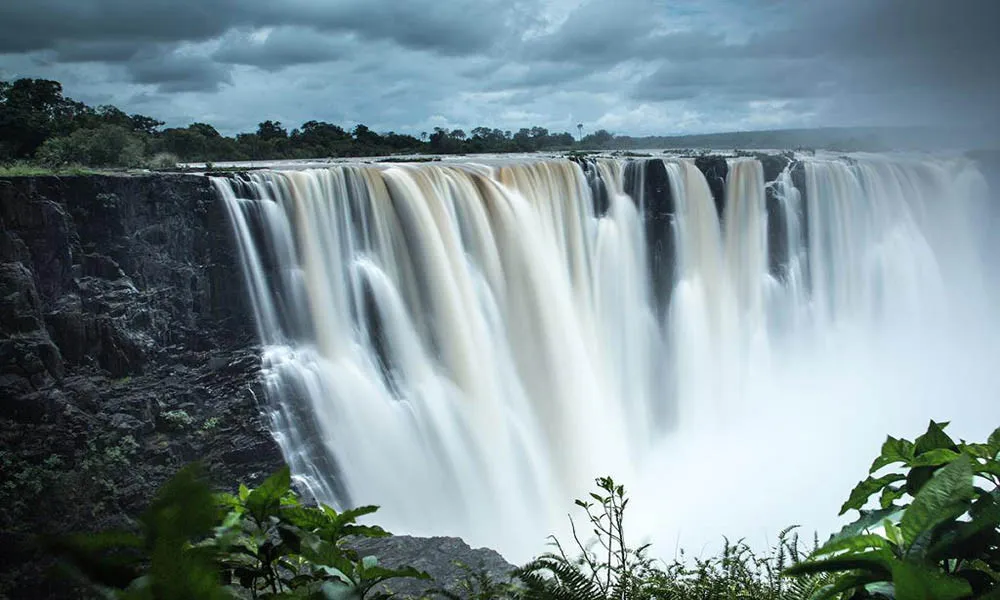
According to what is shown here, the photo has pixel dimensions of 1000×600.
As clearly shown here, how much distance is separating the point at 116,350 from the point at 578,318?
7393 mm

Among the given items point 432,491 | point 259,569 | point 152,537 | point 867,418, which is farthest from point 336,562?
point 867,418

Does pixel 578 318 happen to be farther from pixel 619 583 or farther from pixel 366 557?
pixel 366 557

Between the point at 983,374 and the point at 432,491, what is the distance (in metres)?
13.2

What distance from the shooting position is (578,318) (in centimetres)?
1332

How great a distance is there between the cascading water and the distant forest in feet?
6.84

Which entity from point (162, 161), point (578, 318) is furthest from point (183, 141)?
point (578, 318)

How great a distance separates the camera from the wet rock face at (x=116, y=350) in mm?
7301

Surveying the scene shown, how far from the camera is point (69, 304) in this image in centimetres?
814

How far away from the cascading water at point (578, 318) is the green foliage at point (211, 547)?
7.61m

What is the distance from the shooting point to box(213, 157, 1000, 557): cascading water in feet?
31.6

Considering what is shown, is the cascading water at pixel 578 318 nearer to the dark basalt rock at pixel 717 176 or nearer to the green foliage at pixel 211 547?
the dark basalt rock at pixel 717 176

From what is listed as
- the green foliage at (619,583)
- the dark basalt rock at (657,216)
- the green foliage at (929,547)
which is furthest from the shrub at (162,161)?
the green foliage at (929,547)

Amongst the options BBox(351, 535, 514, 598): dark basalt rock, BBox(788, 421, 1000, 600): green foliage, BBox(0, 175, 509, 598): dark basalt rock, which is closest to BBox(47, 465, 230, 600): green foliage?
BBox(788, 421, 1000, 600): green foliage

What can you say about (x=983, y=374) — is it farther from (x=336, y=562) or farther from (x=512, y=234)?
(x=336, y=562)
